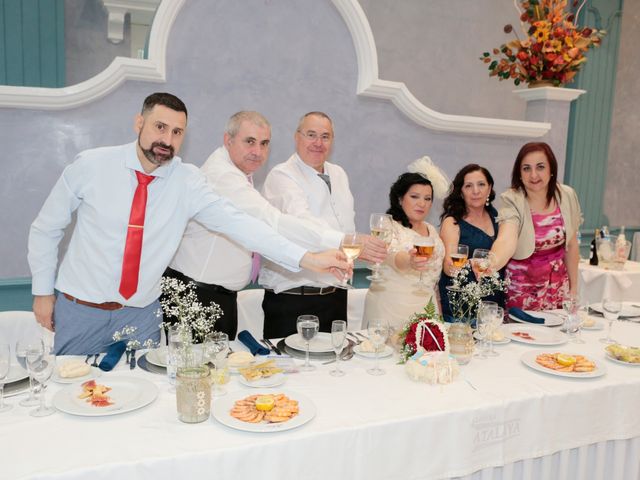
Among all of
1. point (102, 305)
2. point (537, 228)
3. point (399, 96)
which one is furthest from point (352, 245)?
point (399, 96)

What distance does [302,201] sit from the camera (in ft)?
9.30

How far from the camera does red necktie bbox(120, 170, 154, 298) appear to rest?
2.33 m

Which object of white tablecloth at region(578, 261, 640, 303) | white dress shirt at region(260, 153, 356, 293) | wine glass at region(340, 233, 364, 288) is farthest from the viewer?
white tablecloth at region(578, 261, 640, 303)

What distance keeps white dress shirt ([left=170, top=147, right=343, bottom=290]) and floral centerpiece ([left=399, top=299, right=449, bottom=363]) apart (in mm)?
692

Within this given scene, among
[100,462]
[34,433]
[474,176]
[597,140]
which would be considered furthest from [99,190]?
[597,140]

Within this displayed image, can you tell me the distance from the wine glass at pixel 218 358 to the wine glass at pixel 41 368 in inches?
18.3

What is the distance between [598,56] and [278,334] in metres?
5.25

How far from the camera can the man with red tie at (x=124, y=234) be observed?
2.35m

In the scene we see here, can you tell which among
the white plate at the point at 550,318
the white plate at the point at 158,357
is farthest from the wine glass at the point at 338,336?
the white plate at the point at 550,318

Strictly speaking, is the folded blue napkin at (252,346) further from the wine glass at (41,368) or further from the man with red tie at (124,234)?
the wine glass at (41,368)

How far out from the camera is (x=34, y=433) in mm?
1551

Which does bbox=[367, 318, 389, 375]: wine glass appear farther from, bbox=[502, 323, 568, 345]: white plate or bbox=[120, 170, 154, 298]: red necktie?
bbox=[120, 170, 154, 298]: red necktie

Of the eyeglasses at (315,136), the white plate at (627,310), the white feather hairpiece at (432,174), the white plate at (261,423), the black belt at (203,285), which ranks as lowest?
the white plate at (261,423)

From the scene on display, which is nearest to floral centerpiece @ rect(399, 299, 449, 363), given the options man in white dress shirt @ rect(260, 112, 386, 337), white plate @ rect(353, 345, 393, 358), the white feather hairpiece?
white plate @ rect(353, 345, 393, 358)
